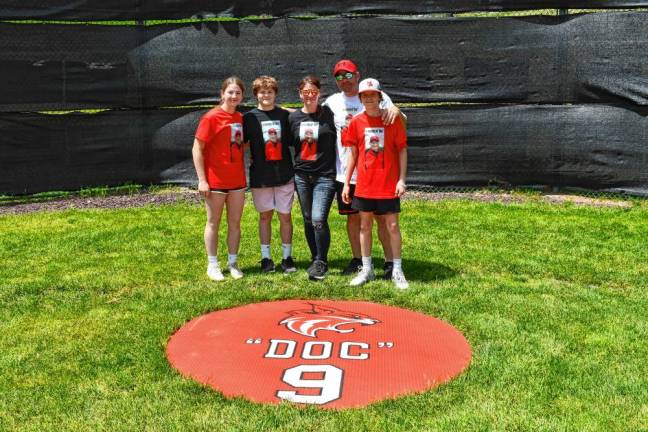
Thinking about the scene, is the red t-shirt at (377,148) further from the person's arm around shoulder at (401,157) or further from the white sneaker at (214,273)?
the white sneaker at (214,273)

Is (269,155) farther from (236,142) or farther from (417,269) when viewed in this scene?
(417,269)

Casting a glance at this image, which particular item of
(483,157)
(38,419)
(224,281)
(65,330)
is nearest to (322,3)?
(483,157)

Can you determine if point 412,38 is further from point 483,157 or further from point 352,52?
point 483,157

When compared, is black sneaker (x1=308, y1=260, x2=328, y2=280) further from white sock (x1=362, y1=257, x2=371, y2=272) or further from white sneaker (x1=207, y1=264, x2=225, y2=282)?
white sneaker (x1=207, y1=264, x2=225, y2=282)

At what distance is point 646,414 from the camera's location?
3248 millimetres

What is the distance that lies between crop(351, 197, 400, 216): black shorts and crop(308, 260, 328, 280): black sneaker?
1.93 ft

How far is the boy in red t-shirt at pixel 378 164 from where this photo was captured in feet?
17.2

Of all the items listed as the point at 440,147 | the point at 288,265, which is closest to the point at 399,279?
the point at 288,265

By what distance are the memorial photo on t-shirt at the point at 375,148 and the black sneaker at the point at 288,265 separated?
1.11 m

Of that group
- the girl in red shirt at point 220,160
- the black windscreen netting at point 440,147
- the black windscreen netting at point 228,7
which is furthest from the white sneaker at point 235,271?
the black windscreen netting at point 228,7

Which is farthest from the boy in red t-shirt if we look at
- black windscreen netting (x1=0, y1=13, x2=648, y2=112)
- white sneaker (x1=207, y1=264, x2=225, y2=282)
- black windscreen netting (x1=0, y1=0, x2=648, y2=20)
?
black windscreen netting (x1=0, y1=0, x2=648, y2=20)

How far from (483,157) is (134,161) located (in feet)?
14.8

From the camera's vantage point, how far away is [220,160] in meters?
5.51

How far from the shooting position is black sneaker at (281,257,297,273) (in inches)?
228
